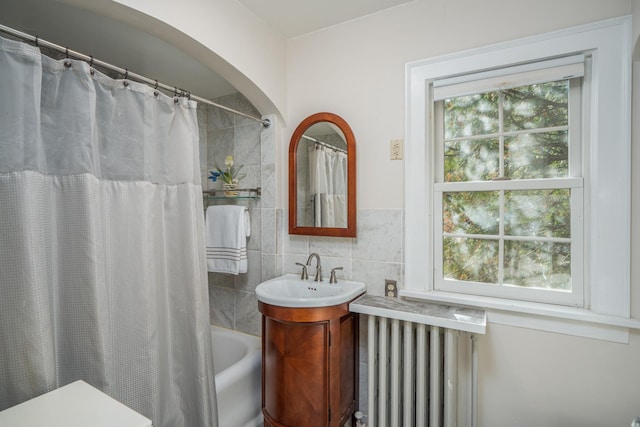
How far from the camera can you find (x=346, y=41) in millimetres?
1851

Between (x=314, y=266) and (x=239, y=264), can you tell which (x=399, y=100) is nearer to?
(x=314, y=266)

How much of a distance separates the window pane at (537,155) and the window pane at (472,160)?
6 cm

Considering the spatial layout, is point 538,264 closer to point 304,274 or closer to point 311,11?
point 304,274

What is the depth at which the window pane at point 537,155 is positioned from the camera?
1.43 meters

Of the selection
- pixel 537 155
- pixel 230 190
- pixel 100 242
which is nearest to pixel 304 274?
pixel 230 190

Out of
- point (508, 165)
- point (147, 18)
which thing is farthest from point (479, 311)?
point (147, 18)

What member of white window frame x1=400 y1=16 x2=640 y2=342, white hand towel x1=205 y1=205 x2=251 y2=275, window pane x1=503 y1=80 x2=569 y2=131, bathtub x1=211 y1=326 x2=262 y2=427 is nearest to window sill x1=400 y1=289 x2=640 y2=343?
white window frame x1=400 y1=16 x2=640 y2=342

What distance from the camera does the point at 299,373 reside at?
4.87ft

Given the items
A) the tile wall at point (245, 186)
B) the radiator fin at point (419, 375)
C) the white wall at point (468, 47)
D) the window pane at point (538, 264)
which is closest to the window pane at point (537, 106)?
the white wall at point (468, 47)

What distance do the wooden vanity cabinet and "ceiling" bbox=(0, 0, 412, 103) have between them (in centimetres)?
160

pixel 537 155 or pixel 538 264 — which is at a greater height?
pixel 537 155

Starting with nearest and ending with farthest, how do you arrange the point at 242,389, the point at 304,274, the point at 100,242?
the point at 100,242, the point at 242,389, the point at 304,274

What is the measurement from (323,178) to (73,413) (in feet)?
5.00

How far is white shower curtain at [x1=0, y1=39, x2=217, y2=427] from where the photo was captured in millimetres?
945
